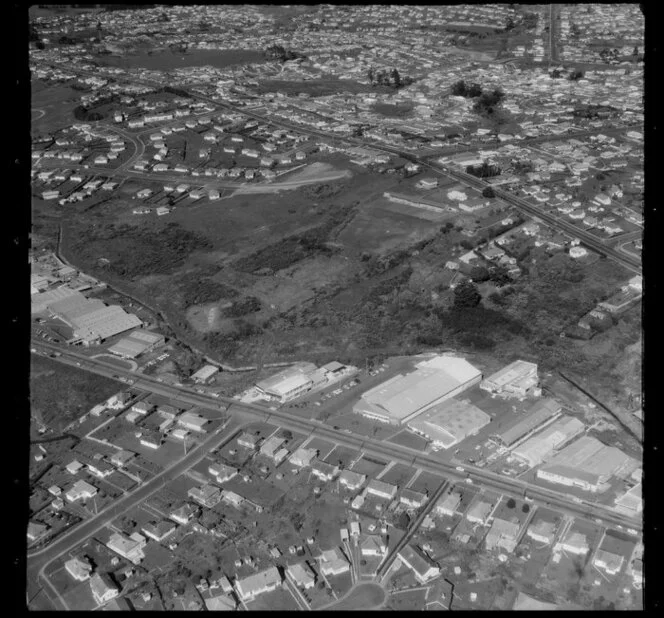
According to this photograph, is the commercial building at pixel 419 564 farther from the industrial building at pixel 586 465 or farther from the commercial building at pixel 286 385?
the commercial building at pixel 286 385

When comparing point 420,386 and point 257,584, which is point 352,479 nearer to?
point 257,584

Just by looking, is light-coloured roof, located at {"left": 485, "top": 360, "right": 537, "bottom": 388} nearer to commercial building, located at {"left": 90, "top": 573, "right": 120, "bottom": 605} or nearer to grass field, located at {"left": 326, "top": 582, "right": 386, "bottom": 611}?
grass field, located at {"left": 326, "top": 582, "right": 386, "bottom": 611}

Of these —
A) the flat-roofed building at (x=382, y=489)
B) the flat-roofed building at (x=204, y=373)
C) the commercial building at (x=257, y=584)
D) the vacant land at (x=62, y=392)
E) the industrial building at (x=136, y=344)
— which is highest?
the commercial building at (x=257, y=584)

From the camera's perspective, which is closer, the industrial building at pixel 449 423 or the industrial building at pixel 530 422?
the industrial building at pixel 530 422

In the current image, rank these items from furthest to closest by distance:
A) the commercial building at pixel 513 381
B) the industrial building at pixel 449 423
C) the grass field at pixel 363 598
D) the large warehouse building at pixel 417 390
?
the commercial building at pixel 513 381 < the large warehouse building at pixel 417 390 < the industrial building at pixel 449 423 < the grass field at pixel 363 598

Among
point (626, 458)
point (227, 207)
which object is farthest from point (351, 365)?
point (227, 207)

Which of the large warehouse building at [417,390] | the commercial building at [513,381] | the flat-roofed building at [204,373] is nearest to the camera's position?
the large warehouse building at [417,390]

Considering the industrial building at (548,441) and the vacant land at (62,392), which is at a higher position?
the vacant land at (62,392)

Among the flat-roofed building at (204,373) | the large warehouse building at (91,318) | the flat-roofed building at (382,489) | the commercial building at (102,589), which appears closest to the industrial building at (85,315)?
the large warehouse building at (91,318)
